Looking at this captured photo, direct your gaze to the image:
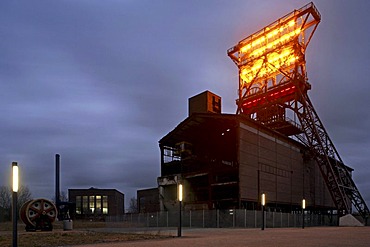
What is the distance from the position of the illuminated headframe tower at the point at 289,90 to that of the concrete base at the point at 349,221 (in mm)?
2843

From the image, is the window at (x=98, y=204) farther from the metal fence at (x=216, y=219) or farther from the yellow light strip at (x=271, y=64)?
the yellow light strip at (x=271, y=64)

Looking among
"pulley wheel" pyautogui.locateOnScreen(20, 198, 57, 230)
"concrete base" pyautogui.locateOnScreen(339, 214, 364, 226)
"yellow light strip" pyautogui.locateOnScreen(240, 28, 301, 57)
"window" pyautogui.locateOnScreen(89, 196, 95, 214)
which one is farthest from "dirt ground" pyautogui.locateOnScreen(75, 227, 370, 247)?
"window" pyautogui.locateOnScreen(89, 196, 95, 214)

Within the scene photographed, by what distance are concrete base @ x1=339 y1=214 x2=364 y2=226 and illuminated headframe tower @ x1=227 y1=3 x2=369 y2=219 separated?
2.84m

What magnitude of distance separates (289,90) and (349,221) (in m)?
22.6

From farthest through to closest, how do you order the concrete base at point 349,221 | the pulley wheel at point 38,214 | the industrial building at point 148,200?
1. the industrial building at point 148,200
2. the concrete base at point 349,221
3. the pulley wheel at point 38,214

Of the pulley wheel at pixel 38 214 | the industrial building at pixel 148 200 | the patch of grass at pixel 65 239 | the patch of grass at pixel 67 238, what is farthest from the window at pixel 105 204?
the patch of grass at pixel 65 239

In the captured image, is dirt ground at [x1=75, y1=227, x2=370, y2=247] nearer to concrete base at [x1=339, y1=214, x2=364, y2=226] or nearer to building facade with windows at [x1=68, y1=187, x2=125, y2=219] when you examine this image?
concrete base at [x1=339, y1=214, x2=364, y2=226]

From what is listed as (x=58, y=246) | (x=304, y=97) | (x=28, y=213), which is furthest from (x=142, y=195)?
(x=58, y=246)

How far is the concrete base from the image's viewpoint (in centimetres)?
6111

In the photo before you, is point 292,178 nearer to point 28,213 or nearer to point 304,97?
point 304,97

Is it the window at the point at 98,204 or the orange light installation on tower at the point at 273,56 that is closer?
the orange light installation on tower at the point at 273,56

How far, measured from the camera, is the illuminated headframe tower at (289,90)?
216ft

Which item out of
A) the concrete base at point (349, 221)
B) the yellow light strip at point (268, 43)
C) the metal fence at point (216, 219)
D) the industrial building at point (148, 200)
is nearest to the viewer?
the metal fence at point (216, 219)

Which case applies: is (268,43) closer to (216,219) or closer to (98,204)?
(216,219)
